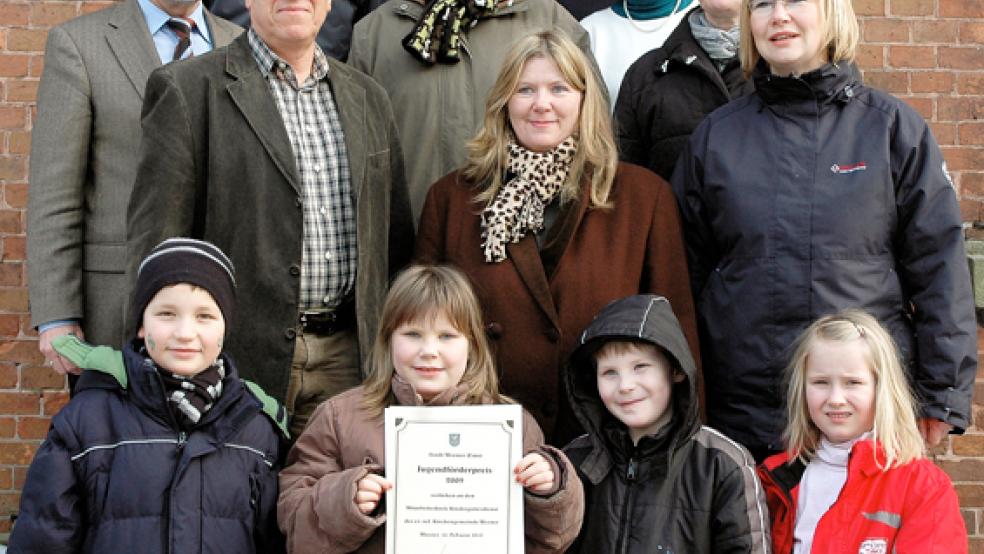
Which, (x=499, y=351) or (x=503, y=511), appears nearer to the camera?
(x=503, y=511)

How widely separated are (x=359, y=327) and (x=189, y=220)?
0.59m

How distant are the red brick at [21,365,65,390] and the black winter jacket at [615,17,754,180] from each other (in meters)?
2.73

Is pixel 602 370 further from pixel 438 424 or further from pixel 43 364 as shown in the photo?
pixel 43 364

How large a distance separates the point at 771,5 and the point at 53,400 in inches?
138

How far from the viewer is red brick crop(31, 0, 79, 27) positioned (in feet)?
17.9

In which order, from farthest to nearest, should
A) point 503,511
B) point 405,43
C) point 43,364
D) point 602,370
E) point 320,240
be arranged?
point 43,364 < point 405,43 < point 320,240 < point 602,370 < point 503,511

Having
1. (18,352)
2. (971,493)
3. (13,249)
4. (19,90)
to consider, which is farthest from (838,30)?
(18,352)

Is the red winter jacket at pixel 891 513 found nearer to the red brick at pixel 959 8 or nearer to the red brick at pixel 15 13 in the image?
the red brick at pixel 959 8

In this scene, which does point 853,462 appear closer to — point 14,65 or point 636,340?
point 636,340

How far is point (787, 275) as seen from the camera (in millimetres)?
3785

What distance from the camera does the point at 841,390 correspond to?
3557mm

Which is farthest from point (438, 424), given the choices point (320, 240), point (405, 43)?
point (405, 43)

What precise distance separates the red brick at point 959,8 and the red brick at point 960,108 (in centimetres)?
36

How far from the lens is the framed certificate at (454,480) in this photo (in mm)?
3254
